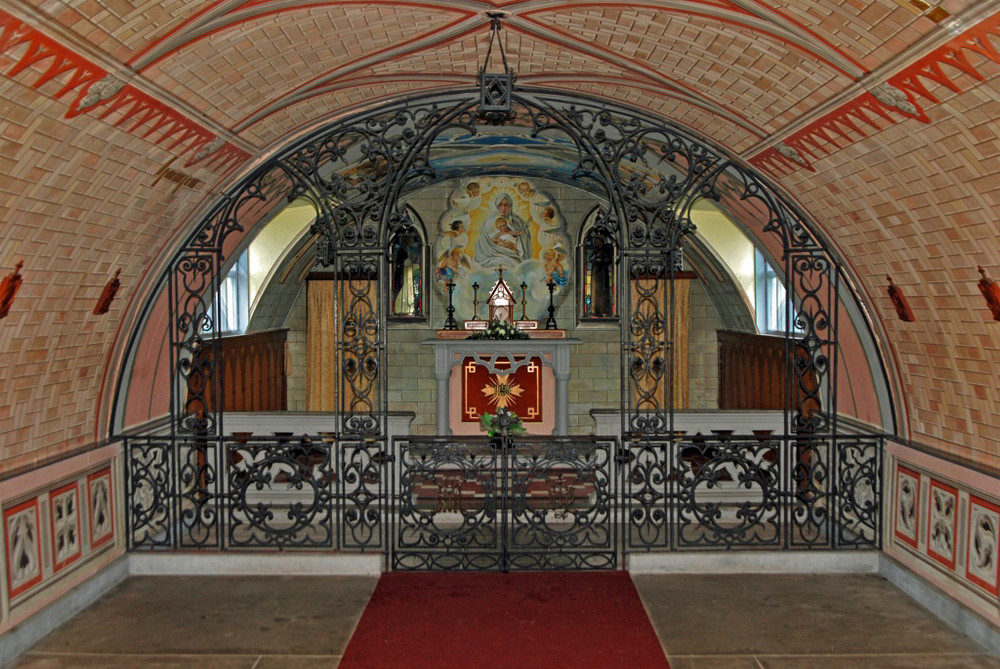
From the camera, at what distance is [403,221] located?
27.3 feet

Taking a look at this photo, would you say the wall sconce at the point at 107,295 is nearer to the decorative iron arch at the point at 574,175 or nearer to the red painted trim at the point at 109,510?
the decorative iron arch at the point at 574,175

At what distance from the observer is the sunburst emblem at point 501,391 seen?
1450cm

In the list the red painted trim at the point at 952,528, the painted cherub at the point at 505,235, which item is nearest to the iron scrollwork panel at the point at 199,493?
the red painted trim at the point at 952,528

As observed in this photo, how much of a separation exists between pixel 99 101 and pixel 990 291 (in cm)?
524

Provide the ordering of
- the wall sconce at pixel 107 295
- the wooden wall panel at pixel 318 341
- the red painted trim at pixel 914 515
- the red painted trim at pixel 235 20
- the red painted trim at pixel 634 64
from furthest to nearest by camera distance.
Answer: the wooden wall panel at pixel 318 341 → the red painted trim at pixel 914 515 → the wall sconce at pixel 107 295 → the red painted trim at pixel 634 64 → the red painted trim at pixel 235 20

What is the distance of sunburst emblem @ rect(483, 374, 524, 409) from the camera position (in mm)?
14500

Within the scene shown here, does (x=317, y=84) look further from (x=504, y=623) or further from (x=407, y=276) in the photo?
(x=407, y=276)

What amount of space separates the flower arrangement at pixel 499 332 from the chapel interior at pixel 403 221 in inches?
154

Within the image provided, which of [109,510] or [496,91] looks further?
[109,510]

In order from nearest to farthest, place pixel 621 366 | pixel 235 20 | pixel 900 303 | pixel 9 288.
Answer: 1. pixel 235 20
2. pixel 9 288
3. pixel 900 303
4. pixel 621 366

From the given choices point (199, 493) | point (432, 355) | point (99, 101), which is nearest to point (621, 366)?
point (199, 493)

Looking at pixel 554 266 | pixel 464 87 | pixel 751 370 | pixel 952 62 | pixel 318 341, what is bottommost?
pixel 751 370

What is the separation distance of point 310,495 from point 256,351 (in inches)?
213

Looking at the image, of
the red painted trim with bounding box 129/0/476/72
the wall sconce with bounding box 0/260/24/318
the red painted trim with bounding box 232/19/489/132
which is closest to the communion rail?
the wall sconce with bounding box 0/260/24/318
